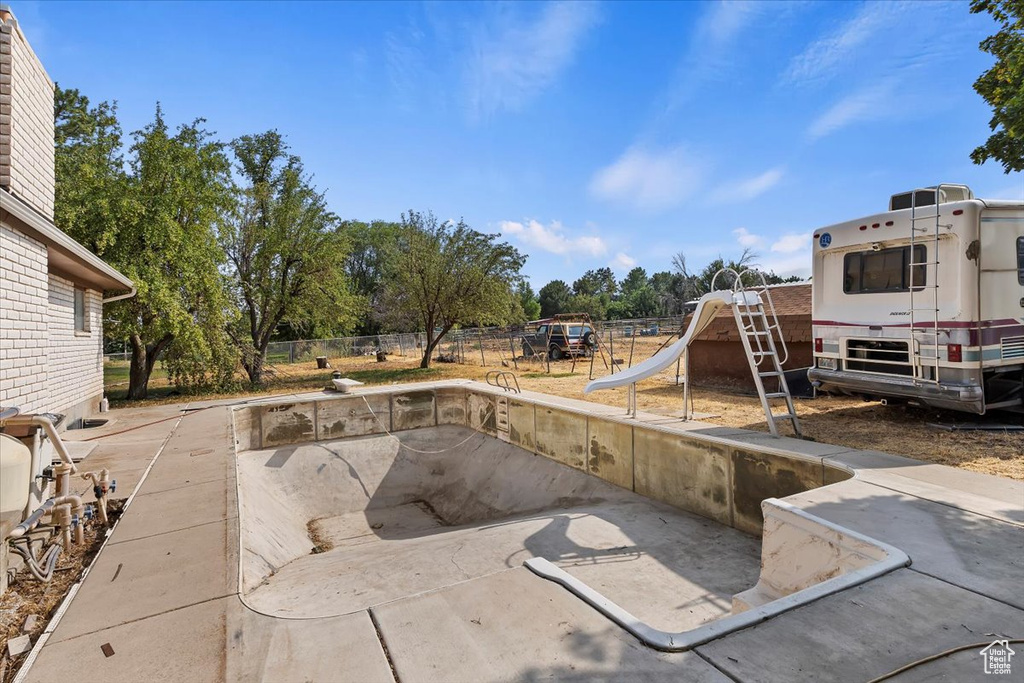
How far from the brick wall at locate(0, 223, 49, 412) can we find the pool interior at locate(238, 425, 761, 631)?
2974 mm

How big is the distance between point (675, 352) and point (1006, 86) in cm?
836

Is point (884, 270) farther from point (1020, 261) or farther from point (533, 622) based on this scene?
point (533, 622)

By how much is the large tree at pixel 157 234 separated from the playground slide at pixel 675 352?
12.0 meters

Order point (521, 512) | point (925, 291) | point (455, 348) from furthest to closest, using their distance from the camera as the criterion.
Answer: point (455, 348) < point (521, 512) < point (925, 291)

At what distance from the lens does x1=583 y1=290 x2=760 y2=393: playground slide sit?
315 inches

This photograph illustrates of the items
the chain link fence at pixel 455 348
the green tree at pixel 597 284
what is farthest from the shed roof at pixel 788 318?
the green tree at pixel 597 284

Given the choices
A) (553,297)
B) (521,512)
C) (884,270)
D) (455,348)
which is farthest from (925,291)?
(553,297)

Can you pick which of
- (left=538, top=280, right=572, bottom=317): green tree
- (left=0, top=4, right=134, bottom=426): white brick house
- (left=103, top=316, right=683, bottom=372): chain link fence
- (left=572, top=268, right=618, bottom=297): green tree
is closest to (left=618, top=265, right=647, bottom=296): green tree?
(left=572, top=268, right=618, bottom=297): green tree

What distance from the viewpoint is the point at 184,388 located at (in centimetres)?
1672

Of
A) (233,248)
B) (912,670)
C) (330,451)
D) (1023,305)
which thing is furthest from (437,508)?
(233,248)

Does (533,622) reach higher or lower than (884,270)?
lower

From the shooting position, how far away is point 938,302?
7.07 metres

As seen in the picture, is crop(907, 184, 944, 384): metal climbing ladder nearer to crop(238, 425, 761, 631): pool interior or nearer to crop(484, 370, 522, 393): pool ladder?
crop(238, 425, 761, 631): pool interior

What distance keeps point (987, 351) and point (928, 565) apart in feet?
17.5
